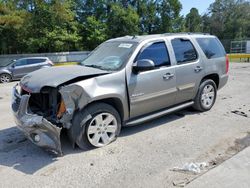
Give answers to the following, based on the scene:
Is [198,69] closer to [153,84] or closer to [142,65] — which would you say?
[153,84]

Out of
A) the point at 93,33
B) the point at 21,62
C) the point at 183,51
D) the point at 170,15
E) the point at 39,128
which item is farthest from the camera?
the point at 170,15

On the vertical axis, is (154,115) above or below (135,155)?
above

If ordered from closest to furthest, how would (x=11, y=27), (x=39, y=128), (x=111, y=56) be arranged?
(x=39, y=128) < (x=111, y=56) < (x=11, y=27)

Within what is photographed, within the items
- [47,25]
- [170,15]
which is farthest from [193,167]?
[170,15]

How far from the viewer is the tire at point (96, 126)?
409 cm

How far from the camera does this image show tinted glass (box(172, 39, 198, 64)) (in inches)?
215

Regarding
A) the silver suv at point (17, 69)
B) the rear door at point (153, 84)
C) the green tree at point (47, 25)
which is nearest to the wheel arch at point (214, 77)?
the rear door at point (153, 84)

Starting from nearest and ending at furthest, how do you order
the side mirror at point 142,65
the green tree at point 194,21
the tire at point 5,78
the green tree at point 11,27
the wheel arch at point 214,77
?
the side mirror at point 142,65, the wheel arch at point 214,77, the tire at point 5,78, the green tree at point 11,27, the green tree at point 194,21

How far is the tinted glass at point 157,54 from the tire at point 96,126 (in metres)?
1.24

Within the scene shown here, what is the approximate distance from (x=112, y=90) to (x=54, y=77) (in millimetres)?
958

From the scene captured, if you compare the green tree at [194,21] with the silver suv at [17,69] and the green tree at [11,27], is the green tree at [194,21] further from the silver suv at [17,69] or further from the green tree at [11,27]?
the silver suv at [17,69]

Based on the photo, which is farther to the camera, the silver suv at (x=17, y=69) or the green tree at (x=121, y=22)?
the green tree at (x=121, y=22)

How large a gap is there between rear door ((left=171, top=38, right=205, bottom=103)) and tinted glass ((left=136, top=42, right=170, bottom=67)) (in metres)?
0.28

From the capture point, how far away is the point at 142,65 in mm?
4594
